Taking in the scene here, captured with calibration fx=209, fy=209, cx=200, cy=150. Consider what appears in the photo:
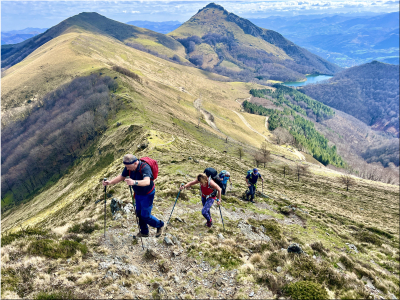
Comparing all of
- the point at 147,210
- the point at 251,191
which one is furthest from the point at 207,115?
the point at 147,210

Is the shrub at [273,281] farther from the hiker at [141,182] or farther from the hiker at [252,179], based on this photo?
the hiker at [252,179]

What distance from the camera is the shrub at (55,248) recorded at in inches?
372

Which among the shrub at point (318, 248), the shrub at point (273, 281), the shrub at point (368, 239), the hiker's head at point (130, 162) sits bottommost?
the shrub at point (368, 239)

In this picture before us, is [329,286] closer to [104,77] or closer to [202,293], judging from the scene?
[202,293]

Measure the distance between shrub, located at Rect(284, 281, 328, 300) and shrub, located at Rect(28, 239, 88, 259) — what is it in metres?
9.62

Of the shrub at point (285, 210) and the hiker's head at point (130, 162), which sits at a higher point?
the hiker's head at point (130, 162)

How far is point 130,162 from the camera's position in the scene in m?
9.67

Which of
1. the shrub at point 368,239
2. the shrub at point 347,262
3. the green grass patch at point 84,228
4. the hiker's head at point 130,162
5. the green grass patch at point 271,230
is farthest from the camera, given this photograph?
the shrub at point 368,239

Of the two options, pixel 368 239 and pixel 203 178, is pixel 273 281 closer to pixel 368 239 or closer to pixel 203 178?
pixel 203 178

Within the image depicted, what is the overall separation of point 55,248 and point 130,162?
17.7 ft

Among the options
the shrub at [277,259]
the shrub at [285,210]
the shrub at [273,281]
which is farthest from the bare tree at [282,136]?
the shrub at [273,281]

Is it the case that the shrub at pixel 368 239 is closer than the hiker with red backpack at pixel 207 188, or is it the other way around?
the hiker with red backpack at pixel 207 188

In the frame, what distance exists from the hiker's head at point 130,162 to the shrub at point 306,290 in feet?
27.7

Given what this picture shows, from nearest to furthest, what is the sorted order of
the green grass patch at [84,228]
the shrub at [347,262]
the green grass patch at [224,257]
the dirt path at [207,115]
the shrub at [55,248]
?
the shrub at [55,248] → the green grass patch at [224,257] → the shrub at [347,262] → the green grass patch at [84,228] → the dirt path at [207,115]
